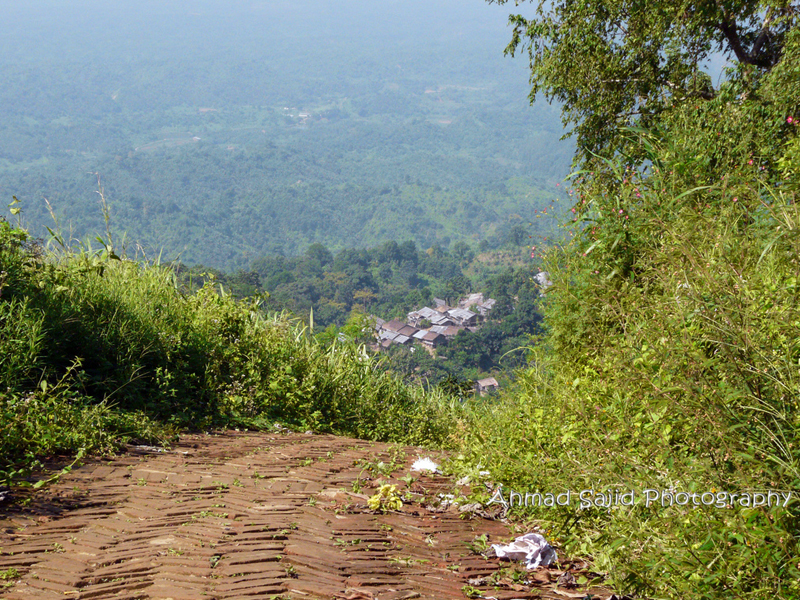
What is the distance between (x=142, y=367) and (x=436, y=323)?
2126 inches

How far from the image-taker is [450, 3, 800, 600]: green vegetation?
184cm

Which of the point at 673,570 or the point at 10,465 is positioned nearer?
the point at 673,570

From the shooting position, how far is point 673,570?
6.20ft

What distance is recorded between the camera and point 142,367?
4.03 metres

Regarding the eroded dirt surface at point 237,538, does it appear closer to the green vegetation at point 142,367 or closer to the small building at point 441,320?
the green vegetation at point 142,367

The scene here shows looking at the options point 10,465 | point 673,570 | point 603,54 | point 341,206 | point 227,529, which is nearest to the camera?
point 673,570

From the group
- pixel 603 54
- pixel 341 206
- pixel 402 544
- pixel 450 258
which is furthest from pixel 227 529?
pixel 341 206

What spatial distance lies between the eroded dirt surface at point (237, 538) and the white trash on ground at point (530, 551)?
53 mm

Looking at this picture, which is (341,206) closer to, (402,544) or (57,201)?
(57,201)

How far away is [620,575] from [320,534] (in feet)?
3.84

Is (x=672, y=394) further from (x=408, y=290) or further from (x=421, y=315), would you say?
(x=408, y=290)

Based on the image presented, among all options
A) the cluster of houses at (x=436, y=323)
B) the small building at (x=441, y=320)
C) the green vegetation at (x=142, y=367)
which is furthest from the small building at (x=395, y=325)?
the green vegetation at (x=142, y=367)

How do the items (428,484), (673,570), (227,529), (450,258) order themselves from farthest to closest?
1. (450,258)
2. (428,484)
3. (227,529)
4. (673,570)

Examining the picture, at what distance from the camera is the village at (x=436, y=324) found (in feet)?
166
